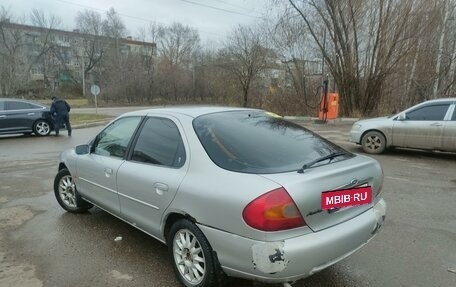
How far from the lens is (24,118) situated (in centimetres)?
1434

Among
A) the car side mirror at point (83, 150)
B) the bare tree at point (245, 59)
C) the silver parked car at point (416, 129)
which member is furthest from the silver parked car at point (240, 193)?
the bare tree at point (245, 59)

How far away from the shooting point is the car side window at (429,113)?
8.60 meters

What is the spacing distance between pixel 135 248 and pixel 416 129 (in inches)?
293

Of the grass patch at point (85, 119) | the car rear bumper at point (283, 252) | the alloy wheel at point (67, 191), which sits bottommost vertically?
the grass patch at point (85, 119)

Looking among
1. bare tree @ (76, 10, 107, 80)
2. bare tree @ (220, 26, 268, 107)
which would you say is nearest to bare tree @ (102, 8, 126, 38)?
bare tree @ (76, 10, 107, 80)

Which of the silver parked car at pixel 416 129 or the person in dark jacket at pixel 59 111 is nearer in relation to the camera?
the silver parked car at pixel 416 129

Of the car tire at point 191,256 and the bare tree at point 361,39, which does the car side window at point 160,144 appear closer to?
the car tire at point 191,256

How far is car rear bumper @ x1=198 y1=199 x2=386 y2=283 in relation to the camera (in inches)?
99.3

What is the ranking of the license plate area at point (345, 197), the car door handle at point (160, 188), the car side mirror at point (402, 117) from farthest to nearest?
the car side mirror at point (402, 117)
the car door handle at point (160, 188)
the license plate area at point (345, 197)

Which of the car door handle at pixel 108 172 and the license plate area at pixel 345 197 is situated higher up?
the license plate area at pixel 345 197

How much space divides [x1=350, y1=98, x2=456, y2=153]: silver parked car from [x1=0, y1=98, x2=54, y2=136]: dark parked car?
11.8 m

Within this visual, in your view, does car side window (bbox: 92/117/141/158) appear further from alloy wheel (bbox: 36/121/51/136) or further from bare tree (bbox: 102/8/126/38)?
bare tree (bbox: 102/8/126/38)

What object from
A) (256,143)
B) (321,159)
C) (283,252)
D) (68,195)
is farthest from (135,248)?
(321,159)

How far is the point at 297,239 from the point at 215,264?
26.8 inches
